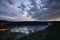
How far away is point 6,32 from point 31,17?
0.35 metres

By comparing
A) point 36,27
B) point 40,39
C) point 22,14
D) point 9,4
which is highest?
point 9,4

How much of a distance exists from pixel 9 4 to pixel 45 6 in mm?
439

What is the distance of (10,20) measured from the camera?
2023 mm

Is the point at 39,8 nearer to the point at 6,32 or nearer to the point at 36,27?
the point at 36,27

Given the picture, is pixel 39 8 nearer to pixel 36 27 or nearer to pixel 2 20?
pixel 36 27

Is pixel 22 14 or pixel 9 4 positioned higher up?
pixel 9 4

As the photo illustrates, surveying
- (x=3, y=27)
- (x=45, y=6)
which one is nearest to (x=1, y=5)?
(x=3, y=27)

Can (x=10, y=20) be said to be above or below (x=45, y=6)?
below

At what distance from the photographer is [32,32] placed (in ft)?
6.63

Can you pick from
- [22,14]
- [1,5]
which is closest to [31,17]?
[22,14]

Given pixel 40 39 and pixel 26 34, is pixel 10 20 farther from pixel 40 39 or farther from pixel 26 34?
pixel 40 39

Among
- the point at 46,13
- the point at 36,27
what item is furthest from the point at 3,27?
the point at 46,13

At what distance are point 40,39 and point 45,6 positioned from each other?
15.9 inches

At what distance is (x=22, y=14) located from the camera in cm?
204
